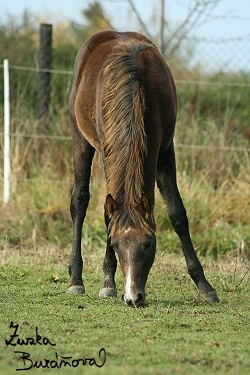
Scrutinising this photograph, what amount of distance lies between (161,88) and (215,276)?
201 centimetres

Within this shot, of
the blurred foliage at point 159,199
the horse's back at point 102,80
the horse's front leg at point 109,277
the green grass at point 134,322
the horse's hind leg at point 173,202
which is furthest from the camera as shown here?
the blurred foliage at point 159,199

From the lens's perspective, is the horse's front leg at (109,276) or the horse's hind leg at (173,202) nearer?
the horse's front leg at (109,276)

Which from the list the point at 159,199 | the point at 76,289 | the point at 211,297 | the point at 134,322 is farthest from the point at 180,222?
the point at 159,199

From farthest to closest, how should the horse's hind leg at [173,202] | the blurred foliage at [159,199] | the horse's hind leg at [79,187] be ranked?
1. the blurred foliage at [159,199]
2. the horse's hind leg at [79,187]
3. the horse's hind leg at [173,202]

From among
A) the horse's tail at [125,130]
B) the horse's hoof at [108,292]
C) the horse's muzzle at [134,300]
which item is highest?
the horse's tail at [125,130]

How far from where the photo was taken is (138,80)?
17.4 feet

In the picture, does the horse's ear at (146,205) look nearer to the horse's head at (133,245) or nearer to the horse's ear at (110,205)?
the horse's head at (133,245)

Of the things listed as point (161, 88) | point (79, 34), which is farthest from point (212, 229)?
point (79, 34)

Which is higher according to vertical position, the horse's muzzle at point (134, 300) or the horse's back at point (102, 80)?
the horse's back at point (102, 80)

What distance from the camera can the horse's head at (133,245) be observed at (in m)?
4.79

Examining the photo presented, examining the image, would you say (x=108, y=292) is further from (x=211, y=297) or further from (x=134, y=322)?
(x=134, y=322)

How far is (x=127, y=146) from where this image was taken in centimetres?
506

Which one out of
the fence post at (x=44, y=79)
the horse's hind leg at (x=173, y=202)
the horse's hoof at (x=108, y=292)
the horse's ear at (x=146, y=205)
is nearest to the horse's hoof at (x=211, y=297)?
the horse's hind leg at (x=173, y=202)

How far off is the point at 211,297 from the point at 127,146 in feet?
4.41
